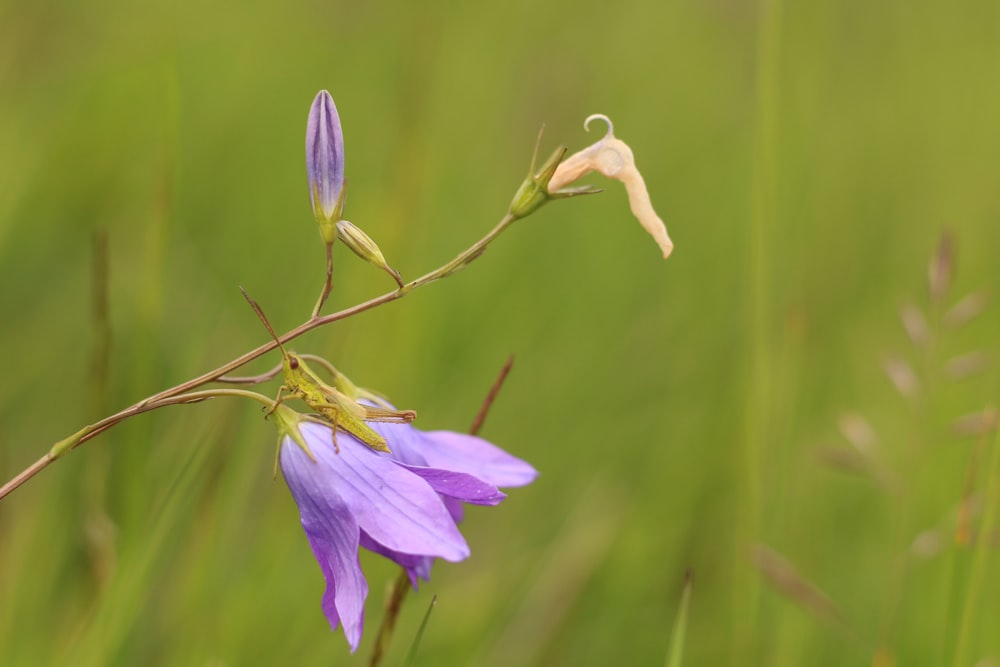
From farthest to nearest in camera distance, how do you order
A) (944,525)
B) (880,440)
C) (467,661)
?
1. (880,440)
2. (944,525)
3. (467,661)

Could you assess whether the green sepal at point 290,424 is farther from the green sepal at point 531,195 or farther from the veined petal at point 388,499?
the green sepal at point 531,195

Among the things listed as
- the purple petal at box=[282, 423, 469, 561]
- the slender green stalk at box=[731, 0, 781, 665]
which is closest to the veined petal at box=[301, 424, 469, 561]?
the purple petal at box=[282, 423, 469, 561]

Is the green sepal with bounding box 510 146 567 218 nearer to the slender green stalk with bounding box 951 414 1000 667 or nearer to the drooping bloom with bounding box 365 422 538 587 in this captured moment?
the drooping bloom with bounding box 365 422 538 587

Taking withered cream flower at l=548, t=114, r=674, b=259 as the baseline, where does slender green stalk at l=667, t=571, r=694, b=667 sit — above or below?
below

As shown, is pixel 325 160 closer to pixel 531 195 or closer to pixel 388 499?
pixel 531 195

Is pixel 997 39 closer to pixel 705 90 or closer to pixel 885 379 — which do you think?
pixel 705 90

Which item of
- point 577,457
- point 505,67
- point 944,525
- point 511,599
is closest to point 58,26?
point 505,67

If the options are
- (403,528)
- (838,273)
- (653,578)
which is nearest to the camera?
(403,528)
